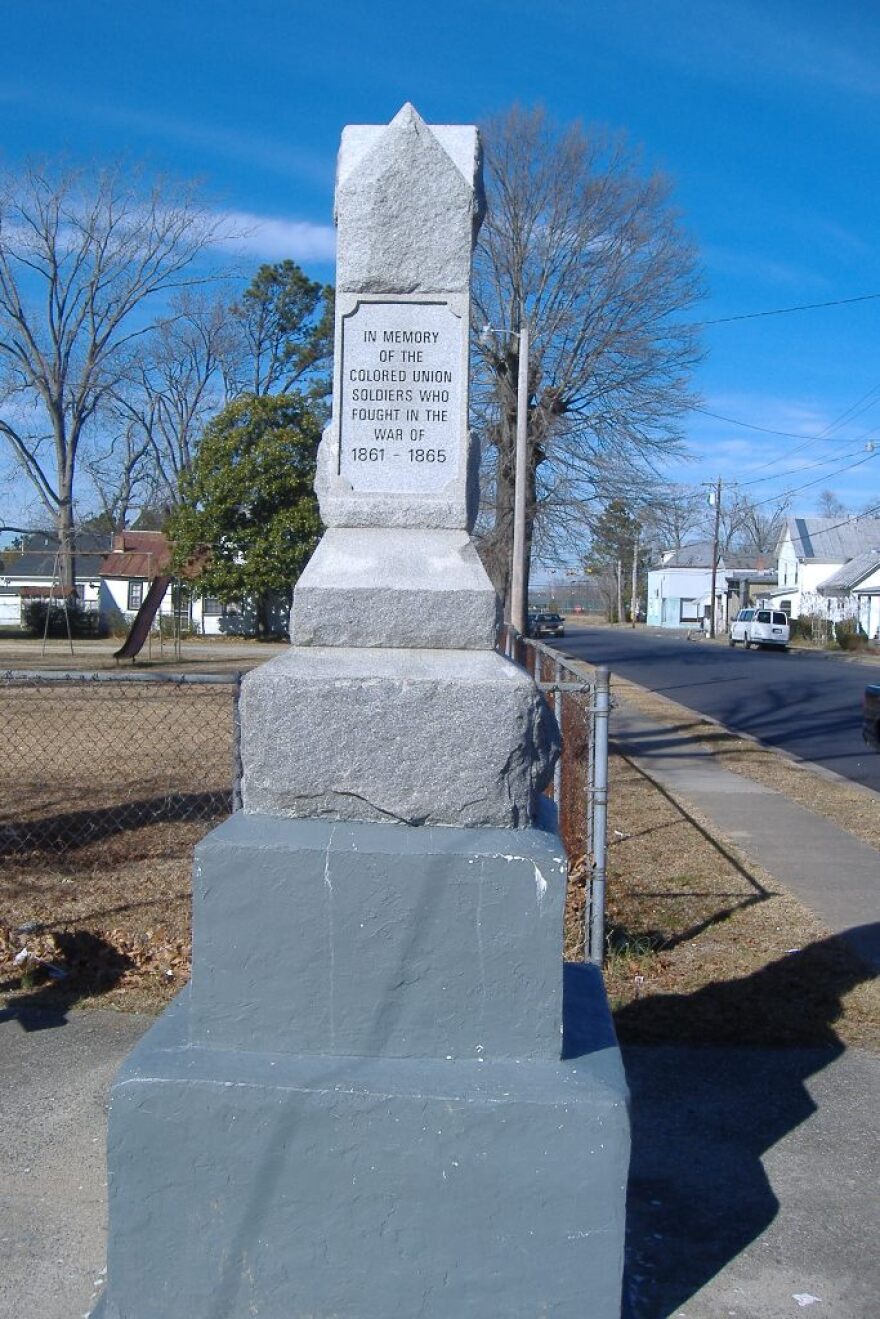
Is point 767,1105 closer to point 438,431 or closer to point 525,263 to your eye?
point 438,431

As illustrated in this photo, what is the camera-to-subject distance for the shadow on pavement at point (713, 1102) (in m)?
3.54

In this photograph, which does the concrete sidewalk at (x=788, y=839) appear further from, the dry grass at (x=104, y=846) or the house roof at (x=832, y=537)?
the house roof at (x=832, y=537)

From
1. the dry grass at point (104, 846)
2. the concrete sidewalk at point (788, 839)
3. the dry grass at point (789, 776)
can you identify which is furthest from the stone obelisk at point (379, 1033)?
the dry grass at point (789, 776)

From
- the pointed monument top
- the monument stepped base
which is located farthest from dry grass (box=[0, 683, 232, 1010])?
the pointed monument top

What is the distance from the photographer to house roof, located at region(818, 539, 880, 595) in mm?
58688

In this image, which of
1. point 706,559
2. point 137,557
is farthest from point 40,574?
point 706,559

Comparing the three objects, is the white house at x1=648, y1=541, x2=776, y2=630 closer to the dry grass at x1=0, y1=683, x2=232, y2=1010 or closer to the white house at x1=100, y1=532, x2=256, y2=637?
the white house at x1=100, y1=532, x2=256, y2=637

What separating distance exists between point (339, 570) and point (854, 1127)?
2729 millimetres

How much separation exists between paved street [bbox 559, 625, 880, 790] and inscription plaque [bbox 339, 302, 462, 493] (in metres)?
11.2

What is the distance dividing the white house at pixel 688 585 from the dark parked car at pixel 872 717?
67501 mm

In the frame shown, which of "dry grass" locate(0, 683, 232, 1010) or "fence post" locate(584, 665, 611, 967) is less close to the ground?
"fence post" locate(584, 665, 611, 967)

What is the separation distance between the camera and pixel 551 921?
3.01 meters

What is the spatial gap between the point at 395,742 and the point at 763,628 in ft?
160

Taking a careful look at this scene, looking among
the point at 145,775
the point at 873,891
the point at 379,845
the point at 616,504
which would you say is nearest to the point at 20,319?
the point at 616,504
